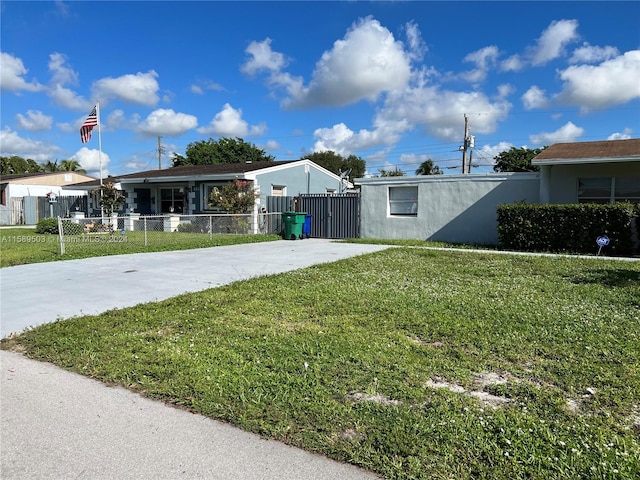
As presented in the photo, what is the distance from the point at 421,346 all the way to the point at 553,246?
10136 millimetres

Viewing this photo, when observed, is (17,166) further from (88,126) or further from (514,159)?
(514,159)

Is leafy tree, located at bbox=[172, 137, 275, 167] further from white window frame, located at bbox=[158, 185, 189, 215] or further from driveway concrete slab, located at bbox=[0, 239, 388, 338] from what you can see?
driveway concrete slab, located at bbox=[0, 239, 388, 338]

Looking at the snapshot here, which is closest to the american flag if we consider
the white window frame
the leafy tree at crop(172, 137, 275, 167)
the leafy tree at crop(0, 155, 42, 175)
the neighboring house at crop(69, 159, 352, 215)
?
the neighboring house at crop(69, 159, 352, 215)

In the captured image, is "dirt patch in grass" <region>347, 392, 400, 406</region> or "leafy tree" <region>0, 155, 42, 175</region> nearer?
"dirt patch in grass" <region>347, 392, 400, 406</region>

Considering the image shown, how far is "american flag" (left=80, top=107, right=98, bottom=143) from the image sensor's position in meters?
20.1

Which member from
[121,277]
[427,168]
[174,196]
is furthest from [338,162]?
[121,277]

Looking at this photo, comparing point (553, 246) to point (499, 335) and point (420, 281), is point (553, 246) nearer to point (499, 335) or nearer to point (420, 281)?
point (420, 281)

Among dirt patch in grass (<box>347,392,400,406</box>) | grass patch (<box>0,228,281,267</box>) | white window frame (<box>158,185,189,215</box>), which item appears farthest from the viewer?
white window frame (<box>158,185,189,215</box>)

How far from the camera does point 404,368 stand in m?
3.88

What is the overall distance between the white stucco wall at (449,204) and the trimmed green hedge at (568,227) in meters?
1.62

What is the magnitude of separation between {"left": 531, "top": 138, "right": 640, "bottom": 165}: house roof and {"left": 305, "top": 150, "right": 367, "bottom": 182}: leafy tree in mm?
44576

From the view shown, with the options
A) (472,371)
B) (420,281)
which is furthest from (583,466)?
(420,281)

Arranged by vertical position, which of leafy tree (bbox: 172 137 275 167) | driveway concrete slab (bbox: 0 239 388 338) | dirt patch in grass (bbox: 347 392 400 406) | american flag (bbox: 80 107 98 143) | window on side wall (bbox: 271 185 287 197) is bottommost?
dirt patch in grass (bbox: 347 392 400 406)

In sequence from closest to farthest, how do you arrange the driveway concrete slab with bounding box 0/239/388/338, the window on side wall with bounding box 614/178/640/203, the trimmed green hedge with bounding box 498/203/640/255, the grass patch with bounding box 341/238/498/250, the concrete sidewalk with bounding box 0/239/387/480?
1. the concrete sidewalk with bounding box 0/239/387/480
2. the driveway concrete slab with bounding box 0/239/388/338
3. the trimmed green hedge with bounding box 498/203/640/255
4. the window on side wall with bounding box 614/178/640/203
5. the grass patch with bounding box 341/238/498/250
